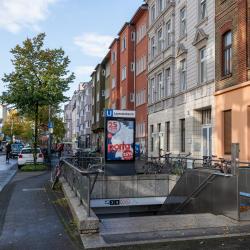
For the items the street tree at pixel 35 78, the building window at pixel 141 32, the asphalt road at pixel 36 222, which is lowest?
the asphalt road at pixel 36 222

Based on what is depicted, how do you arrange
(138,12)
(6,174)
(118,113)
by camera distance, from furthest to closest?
(138,12) < (6,174) < (118,113)

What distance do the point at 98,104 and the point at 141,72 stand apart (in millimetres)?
29700

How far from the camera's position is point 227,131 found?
21359 mm

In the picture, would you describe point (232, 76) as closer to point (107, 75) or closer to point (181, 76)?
point (181, 76)

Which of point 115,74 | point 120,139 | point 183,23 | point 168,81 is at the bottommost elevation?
point 120,139

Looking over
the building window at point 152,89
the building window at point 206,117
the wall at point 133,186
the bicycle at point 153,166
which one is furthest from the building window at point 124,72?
the wall at point 133,186

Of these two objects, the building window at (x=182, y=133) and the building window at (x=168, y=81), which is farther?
the building window at (x=168, y=81)

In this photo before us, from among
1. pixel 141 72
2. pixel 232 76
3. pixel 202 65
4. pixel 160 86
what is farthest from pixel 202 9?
pixel 141 72

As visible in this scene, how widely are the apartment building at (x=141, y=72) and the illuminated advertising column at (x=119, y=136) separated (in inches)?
734

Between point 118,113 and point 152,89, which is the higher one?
point 152,89

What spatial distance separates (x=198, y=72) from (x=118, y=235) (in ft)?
59.5

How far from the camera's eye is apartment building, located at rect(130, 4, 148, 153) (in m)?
39.7

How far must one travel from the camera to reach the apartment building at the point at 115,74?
53369 mm

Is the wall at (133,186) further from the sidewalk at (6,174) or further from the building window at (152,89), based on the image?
the building window at (152,89)
